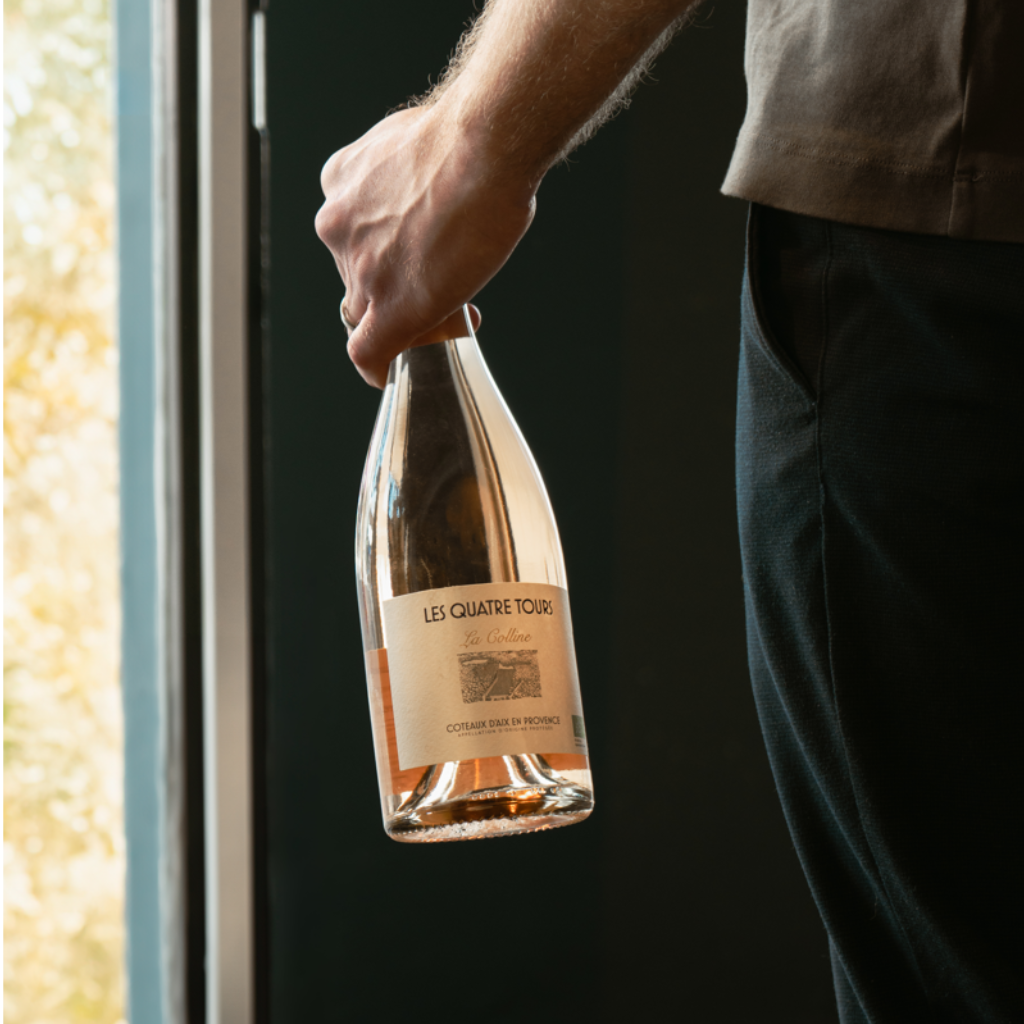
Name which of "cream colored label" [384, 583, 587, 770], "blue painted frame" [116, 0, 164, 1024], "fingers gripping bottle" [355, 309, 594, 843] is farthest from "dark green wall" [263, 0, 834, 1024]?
"cream colored label" [384, 583, 587, 770]

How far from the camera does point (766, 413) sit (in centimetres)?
53

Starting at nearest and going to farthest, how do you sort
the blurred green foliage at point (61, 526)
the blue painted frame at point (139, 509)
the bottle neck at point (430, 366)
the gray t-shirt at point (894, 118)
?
the gray t-shirt at point (894, 118)
the bottle neck at point (430, 366)
the blurred green foliage at point (61, 526)
the blue painted frame at point (139, 509)

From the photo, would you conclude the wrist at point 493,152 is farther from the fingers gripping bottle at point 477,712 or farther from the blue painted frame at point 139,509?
the blue painted frame at point 139,509

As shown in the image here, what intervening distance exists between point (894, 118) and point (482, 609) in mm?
291

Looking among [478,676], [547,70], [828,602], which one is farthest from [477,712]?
[547,70]

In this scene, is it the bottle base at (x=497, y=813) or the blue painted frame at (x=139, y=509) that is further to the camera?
the blue painted frame at (x=139, y=509)

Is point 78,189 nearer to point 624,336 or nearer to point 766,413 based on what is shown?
point 624,336

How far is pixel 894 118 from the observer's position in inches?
19.3

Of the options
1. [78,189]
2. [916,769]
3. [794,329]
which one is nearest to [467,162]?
[794,329]

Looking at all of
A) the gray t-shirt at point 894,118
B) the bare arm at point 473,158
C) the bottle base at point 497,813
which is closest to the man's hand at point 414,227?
the bare arm at point 473,158

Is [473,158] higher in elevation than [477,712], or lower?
higher

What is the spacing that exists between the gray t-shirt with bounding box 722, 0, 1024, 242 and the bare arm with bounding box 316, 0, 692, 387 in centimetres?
7

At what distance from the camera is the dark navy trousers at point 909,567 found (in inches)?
18.7

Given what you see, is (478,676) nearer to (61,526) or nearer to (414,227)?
(414,227)
